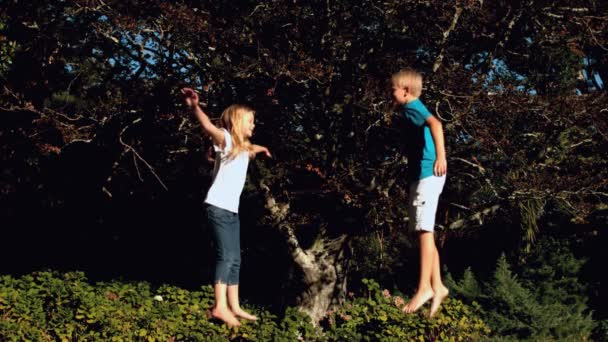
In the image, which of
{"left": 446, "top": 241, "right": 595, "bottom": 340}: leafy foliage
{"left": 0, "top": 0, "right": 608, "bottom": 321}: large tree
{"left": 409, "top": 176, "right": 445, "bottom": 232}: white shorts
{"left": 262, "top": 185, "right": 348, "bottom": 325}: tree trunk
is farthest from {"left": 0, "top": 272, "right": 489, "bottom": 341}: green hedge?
{"left": 409, "top": 176, "right": 445, "bottom": 232}: white shorts

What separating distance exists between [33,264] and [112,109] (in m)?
5.84

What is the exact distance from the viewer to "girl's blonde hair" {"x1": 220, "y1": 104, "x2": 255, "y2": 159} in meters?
4.52

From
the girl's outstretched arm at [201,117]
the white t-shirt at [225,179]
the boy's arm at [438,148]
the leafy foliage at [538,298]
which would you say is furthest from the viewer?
the leafy foliage at [538,298]

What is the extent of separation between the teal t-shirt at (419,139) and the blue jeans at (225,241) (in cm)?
120

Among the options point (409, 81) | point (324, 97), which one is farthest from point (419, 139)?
point (324, 97)

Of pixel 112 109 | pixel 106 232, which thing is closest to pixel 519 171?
pixel 112 109

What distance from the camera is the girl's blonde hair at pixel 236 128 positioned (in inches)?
178

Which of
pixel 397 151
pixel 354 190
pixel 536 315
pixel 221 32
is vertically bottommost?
pixel 536 315

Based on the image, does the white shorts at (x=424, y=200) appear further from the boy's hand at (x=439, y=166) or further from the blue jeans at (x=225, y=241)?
the blue jeans at (x=225, y=241)

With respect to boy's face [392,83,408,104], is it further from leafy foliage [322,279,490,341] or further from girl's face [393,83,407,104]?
leafy foliage [322,279,490,341]

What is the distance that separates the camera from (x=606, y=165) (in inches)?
443

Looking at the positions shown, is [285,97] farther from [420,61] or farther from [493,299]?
[493,299]

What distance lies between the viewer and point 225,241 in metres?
4.61

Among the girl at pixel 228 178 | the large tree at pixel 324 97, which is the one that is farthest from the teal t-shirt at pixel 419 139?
the large tree at pixel 324 97
